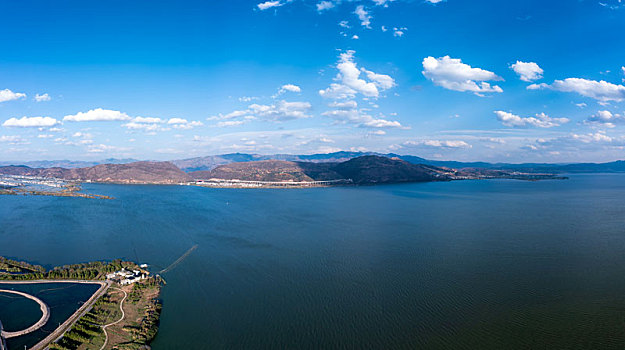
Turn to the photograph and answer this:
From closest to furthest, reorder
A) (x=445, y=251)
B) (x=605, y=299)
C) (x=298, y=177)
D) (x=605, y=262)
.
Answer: (x=605, y=299) → (x=605, y=262) → (x=445, y=251) → (x=298, y=177)

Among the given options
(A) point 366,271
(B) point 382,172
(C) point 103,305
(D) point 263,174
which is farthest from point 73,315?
(B) point 382,172

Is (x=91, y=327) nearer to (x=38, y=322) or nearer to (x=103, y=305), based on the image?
(x=103, y=305)

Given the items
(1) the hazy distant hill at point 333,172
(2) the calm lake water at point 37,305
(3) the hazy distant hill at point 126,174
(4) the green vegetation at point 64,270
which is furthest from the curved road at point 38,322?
(3) the hazy distant hill at point 126,174

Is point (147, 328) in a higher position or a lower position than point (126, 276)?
lower

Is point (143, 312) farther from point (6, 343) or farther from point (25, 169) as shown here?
point (25, 169)

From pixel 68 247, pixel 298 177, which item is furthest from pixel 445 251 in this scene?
pixel 298 177

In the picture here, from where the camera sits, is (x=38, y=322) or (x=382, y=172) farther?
(x=382, y=172)
